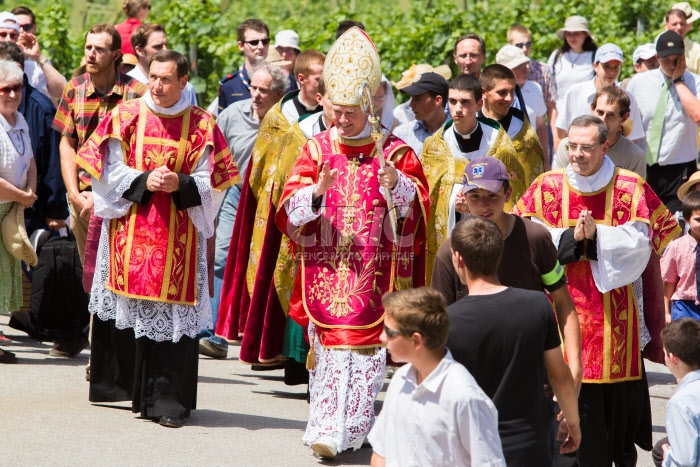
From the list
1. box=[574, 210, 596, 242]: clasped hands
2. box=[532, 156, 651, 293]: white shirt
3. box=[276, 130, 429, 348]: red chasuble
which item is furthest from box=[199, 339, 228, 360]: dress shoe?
box=[574, 210, 596, 242]: clasped hands

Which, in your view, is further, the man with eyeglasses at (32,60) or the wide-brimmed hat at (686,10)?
the wide-brimmed hat at (686,10)

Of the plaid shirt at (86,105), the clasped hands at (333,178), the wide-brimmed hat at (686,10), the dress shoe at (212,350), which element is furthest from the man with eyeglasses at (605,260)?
the wide-brimmed hat at (686,10)

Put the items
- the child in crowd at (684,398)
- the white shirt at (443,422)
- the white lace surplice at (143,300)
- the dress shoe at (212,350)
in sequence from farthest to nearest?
1. the dress shoe at (212,350)
2. the white lace surplice at (143,300)
3. the child in crowd at (684,398)
4. the white shirt at (443,422)

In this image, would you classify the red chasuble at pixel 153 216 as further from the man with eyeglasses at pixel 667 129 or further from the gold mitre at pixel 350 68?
the man with eyeglasses at pixel 667 129

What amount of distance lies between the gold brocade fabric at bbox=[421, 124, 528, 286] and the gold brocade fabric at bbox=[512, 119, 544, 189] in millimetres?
373

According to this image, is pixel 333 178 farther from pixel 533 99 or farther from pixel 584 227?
pixel 533 99

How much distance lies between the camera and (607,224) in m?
6.79

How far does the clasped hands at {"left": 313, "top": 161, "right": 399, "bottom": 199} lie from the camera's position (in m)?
6.90

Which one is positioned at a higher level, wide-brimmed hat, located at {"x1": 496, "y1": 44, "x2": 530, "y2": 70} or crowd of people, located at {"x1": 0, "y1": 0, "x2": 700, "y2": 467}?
wide-brimmed hat, located at {"x1": 496, "y1": 44, "x2": 530, "y2": 70}

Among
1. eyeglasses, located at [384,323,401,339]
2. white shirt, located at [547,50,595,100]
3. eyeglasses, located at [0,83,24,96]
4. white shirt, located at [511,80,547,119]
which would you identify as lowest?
eyeglasses, located at [384,323,401,339]

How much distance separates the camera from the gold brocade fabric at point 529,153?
348 inches

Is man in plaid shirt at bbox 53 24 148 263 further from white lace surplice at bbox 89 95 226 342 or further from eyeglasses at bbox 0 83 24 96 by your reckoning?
white lace surplice at bbox 89 95 226 342

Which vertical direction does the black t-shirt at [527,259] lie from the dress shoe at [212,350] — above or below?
above

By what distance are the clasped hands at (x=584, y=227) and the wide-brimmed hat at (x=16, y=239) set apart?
416 centimetres
